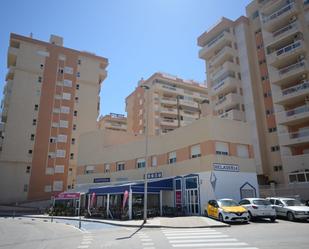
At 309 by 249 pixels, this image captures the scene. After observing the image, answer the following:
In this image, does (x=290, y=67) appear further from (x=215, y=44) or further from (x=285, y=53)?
(x=215, y=44)

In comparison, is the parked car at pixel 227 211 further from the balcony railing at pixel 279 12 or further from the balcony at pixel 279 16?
the balcony railing at pixel 279 12

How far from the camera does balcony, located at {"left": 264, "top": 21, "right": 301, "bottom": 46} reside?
37500 mm

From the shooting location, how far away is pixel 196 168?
25.6 metres

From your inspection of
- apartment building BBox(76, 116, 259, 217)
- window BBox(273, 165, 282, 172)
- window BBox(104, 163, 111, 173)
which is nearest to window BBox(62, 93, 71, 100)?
window BBox(104, 163, 111, 173)

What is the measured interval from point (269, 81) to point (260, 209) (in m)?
26.6

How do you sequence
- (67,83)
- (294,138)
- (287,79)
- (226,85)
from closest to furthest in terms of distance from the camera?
(294,138), (287,79), (226,85), (67,83)

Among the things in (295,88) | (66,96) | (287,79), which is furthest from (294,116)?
(66,96)

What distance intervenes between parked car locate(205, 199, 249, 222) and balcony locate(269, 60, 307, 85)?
24722mm

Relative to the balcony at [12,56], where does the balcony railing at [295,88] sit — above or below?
below

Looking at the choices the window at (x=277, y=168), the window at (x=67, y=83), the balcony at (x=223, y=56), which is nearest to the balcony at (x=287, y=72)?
the balcony at (x=223, y=56)

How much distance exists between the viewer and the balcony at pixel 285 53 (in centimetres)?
3630

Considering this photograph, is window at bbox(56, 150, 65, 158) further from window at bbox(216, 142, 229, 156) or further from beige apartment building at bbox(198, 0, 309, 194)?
window at bbox(216, 142, 229, 156)

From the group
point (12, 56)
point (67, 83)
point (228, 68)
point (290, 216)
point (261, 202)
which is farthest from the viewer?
point (67, 83)

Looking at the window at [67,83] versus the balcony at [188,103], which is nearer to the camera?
the window at [67,83]
